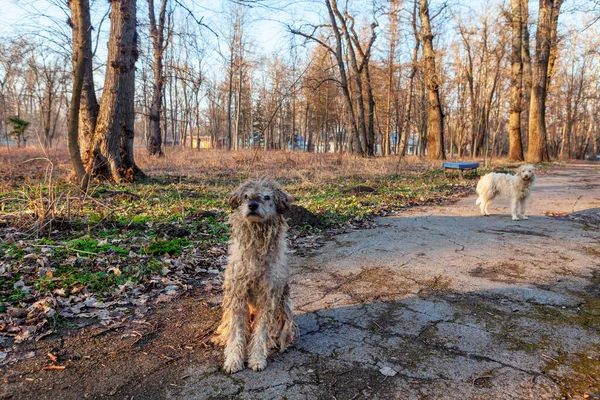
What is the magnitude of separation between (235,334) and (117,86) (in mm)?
9776

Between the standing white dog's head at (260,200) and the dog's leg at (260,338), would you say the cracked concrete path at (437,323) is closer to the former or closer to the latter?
the dog's leg at (260,338)

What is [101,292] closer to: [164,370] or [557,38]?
[164,370]

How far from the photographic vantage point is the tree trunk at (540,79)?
22094 mm

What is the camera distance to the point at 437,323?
3635 mm

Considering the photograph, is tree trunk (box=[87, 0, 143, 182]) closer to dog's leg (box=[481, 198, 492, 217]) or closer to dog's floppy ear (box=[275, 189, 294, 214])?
dog's floppy ear (box=[275, 189, 294, 214])

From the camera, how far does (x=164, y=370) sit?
290 cm

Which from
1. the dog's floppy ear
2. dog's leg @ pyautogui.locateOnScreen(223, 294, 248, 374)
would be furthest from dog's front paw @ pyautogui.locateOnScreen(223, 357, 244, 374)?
the dog's floppy ear

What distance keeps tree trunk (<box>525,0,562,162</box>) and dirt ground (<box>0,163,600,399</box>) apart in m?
22.3

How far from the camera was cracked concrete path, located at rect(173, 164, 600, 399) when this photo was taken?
269 cm

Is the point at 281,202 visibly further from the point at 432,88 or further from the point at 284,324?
the point at 432,88

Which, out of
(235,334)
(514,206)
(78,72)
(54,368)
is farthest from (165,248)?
(514,206)

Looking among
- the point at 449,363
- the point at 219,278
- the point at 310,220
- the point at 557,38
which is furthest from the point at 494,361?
the point at 557,38

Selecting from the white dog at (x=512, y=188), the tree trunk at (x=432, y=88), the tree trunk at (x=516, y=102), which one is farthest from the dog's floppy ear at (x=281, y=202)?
the tree trunk at (x=516, y=102)

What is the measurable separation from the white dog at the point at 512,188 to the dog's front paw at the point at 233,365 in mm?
8131
